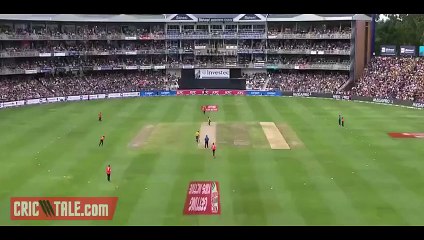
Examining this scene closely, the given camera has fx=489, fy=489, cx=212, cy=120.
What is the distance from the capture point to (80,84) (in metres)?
75.6

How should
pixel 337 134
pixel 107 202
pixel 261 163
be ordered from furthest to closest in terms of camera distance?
pixel 337 134 → pixel 261 163 → pixel 107 202

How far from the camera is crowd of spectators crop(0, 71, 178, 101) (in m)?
67.9

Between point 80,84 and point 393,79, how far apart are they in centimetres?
4659

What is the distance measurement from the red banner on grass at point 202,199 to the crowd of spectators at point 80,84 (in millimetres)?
44141

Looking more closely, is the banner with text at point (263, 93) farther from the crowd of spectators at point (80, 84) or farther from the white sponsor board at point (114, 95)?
the white sponsor board at point (114, 95)

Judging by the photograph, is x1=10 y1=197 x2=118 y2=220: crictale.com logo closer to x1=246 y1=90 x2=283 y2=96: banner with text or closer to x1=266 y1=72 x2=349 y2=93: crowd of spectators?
x1=246 y1=90 x2=283 y2=96: banner with text

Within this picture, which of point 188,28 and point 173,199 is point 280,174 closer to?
point 173,199

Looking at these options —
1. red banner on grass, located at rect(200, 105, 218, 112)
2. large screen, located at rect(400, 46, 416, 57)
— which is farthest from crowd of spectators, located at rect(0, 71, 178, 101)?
large screen, located at rect(400, 46, 416, 57)

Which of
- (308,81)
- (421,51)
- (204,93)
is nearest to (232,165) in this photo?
(204,93)

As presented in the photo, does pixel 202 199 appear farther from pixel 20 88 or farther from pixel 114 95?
pixel 20 88

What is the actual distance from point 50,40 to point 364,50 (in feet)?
163

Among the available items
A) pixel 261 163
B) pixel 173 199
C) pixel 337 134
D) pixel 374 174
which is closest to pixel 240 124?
pixel 337 134

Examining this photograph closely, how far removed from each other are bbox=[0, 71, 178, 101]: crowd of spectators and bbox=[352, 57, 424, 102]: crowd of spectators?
2994 centimetres

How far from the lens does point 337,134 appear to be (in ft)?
142
